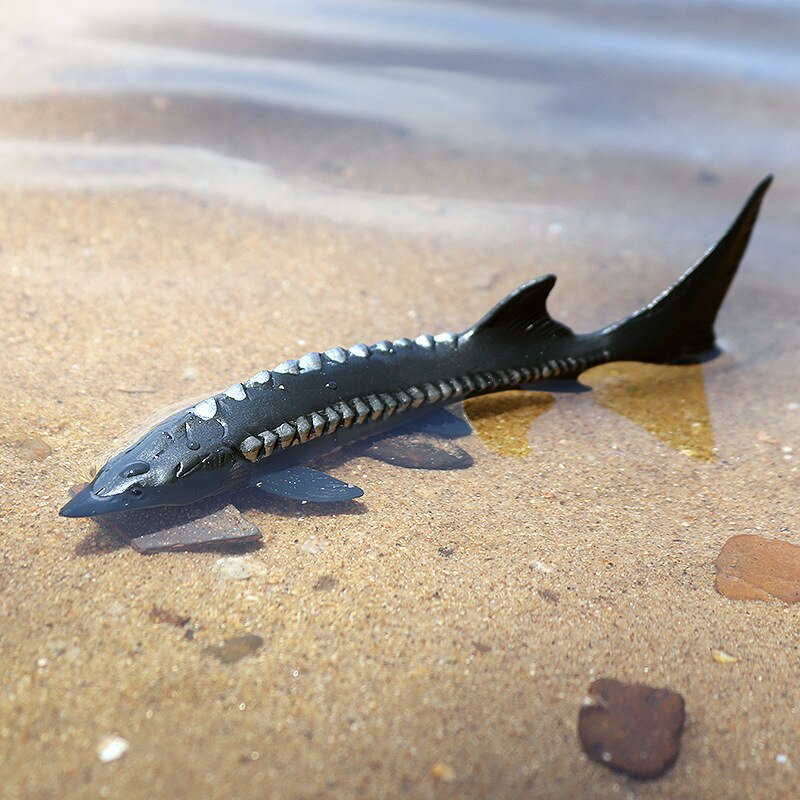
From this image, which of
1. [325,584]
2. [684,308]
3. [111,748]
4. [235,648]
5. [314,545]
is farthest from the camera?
[684,308]

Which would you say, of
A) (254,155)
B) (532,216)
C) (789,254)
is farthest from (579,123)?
(254,155)

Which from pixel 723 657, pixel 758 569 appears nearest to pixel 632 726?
pixel 723 657

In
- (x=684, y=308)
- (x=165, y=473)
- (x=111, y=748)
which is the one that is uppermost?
(x=684, y=308)

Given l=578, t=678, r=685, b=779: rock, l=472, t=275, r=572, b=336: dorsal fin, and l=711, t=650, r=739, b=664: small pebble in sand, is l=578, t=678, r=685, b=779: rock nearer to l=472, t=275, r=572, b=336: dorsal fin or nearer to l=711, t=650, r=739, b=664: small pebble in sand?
l=711, t=650, r=739, b=664: small pebble in sand

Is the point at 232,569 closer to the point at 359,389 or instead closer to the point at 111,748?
the point at 111,748

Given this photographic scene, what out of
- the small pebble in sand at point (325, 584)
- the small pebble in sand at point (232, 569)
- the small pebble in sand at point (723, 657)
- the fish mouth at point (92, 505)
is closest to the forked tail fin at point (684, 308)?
the small pebble in sand at point (723, 657)

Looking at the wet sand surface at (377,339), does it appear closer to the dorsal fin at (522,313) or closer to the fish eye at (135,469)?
the fish eye at (135,469)
